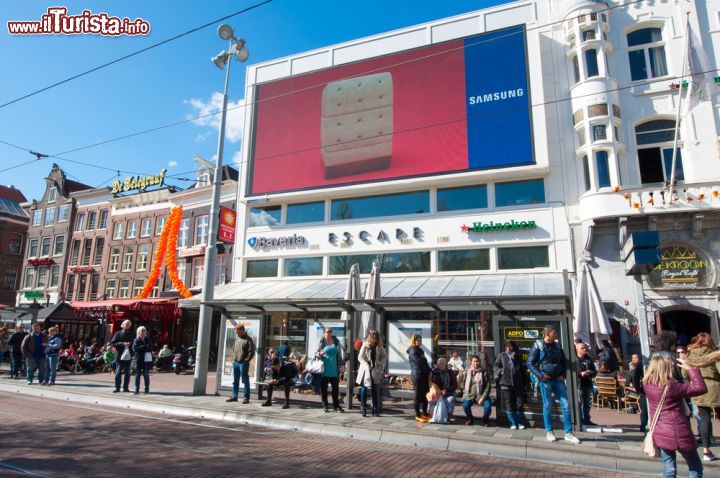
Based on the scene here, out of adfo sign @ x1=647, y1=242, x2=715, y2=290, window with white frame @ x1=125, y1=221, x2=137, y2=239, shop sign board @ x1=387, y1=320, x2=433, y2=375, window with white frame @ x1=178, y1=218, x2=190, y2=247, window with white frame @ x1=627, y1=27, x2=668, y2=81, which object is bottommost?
shop sign board @ x1=387, y1=320, x2=433, y2=375

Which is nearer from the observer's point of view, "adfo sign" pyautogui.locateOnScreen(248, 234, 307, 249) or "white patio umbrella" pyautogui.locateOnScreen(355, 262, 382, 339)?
"white patio umbrella" pyautogui.locateOnScreen(355, 262, 382, 339)

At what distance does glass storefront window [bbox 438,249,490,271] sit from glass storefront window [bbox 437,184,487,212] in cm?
190

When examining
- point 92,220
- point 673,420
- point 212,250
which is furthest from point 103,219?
point 673,420

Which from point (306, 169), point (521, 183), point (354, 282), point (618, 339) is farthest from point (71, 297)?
A: point (618, 339)

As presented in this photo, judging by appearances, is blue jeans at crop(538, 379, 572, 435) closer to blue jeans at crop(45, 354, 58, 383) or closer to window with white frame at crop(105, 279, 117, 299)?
blue jeans at crop(45, 354, 58, 383)

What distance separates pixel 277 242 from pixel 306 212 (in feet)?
6.89

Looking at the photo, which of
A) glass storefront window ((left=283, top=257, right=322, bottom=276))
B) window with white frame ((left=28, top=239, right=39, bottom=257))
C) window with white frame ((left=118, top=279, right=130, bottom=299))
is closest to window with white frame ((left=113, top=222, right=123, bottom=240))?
window with white frame ((left=118, top=279, right=130, bottom=299))

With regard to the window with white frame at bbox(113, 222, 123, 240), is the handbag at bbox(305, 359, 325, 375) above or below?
below

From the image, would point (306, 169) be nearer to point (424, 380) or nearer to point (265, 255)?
point (265, 255)

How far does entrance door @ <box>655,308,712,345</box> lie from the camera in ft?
50.8

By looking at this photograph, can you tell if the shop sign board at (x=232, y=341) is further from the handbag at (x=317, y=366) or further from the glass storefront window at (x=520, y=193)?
the glass storefront window at (x=520, y=193)

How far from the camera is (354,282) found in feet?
44.2

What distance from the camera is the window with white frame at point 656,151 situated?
661 inches

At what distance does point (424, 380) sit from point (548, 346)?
263 cm
